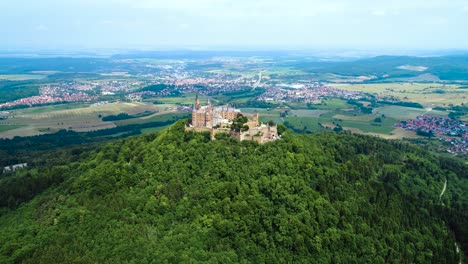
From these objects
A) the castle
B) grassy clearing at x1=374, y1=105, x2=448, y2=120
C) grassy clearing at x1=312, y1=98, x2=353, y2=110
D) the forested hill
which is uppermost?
the castle

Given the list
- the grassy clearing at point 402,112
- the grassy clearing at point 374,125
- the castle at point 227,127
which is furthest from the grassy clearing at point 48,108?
the grassy clearing at point 402,112

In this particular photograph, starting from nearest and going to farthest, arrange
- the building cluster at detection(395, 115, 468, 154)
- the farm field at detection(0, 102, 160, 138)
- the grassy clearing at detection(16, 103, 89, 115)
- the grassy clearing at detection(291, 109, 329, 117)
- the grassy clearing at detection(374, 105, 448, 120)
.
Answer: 1. the building cluster at detection(395, 115, 468, 154)
2. the farm field at detection(0, 102, 160, 138)
3. the grassy clearing at detection(374, 105, 448, 120)
4. the grassy clearing at detection(291, 109, 329, 117)
5. the grassy clearing at detection(16, 103, 89, 115)

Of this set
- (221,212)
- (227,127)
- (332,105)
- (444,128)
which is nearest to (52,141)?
(227,127)

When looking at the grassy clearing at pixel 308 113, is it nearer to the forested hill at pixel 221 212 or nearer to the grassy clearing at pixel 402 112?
the grassy clearing at pixel 402 112

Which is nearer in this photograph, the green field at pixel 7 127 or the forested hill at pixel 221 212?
the forested hill at pixel 221 212

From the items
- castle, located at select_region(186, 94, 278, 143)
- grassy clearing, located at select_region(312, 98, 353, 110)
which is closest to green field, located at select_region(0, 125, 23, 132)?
castle, located at select_region(186, 94, 278, 143)

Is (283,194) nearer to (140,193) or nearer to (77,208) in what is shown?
(140,193)

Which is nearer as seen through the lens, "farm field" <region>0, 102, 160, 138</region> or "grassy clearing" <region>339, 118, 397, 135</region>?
"farm field" <region>0, 102, 160, 138</region>

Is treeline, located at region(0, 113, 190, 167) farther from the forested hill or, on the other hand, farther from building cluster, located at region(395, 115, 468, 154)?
building cluster, located at region(395, 115, 468, 154)
